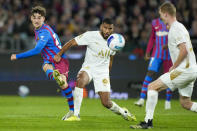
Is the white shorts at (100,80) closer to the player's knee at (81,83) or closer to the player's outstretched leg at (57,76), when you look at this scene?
the player's knee at (81,83)

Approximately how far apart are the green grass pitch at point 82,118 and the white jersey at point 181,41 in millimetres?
1063

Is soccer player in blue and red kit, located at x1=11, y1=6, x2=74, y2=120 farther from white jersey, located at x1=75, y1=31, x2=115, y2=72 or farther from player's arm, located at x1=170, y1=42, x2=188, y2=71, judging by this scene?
player's arm, located at x1=170, y1=42, x2=188, y2=71

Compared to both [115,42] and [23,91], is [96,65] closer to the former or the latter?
[115,42]

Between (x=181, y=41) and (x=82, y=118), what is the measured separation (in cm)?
303

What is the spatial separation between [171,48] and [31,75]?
883 centimetres

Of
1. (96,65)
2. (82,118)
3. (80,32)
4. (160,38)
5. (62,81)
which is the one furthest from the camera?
(80,32)

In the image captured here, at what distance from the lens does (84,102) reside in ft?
47.5

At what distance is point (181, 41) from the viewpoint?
26.0ft

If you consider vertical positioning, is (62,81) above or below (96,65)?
below

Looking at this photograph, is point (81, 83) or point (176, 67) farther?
point (81, 83)

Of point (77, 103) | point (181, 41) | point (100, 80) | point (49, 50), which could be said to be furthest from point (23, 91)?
point (181, 41)

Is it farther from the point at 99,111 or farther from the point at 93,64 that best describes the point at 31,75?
the point at 93,64

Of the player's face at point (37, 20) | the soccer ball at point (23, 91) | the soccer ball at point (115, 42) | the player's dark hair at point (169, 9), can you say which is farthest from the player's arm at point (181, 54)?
the soccer ball at point (23, 91)

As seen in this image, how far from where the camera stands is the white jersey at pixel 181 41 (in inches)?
314
